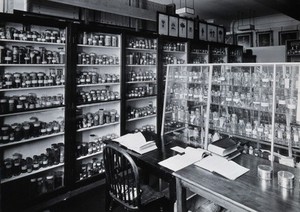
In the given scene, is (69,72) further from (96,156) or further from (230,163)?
(230,163)

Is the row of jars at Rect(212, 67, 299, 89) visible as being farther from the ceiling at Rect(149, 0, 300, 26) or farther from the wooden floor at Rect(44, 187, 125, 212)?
the ceiling at Rect(149, 0, 300, 26)

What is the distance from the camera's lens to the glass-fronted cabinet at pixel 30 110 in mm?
2969

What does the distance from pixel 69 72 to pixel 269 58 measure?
6496mm

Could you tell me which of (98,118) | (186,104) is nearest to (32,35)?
(98,118)

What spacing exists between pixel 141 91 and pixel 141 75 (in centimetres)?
29

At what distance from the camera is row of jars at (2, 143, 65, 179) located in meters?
3.03

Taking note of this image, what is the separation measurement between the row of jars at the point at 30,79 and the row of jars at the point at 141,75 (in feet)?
4.30

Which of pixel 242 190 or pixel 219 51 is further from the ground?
pixel 219 51

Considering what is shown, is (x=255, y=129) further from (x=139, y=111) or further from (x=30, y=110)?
(x=30, y=110)

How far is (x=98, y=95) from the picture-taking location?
152 inches

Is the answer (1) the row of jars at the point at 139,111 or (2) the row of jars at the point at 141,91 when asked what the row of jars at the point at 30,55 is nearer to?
(2) the row of jars at the point at 141,91

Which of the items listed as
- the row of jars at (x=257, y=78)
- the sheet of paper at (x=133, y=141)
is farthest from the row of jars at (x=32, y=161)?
the row of jars at (x=257, y=78)

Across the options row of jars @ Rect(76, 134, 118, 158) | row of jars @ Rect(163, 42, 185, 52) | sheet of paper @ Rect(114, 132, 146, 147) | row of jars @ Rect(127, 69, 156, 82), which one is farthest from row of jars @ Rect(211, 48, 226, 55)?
sheet of paper @ Rect(114, 132, 146, 147)

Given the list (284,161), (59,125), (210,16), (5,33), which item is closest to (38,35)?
(5,33)
